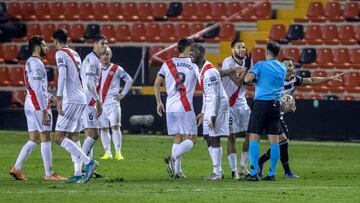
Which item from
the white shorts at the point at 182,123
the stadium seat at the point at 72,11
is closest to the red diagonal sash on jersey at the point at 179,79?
the white shorts at the point at 182,123

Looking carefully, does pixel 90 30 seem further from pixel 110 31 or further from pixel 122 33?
pixel 122 33

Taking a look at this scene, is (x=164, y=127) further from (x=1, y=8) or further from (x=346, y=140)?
(x=1, y=8)

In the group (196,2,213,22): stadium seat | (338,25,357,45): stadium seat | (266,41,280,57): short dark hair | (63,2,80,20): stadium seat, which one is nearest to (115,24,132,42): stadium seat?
(63,2,80,20): stadium seat

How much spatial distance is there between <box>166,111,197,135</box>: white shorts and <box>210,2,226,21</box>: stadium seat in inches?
804

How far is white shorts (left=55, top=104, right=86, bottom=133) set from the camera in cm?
2056

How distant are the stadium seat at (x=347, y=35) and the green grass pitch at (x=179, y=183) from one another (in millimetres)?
8645

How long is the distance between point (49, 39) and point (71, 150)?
78.1ft

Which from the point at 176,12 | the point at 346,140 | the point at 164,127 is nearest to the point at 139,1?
the point at 176,12

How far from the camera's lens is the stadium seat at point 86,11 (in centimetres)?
4401

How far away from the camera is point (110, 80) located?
28.0 metres

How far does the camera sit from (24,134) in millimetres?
35844

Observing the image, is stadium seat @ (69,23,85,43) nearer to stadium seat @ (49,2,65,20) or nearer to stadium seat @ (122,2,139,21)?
stadium seat @ (49,2,65,20)

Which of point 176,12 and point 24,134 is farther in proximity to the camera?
point 176,12

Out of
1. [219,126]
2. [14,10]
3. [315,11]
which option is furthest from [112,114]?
[14,10]
